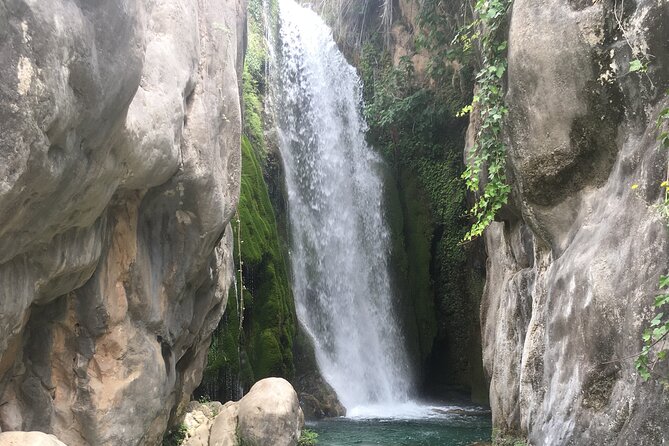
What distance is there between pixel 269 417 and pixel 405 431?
15.0ft

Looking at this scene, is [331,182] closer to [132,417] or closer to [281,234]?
[281,234]

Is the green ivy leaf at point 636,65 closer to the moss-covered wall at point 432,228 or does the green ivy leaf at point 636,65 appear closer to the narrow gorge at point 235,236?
the narrow gorge at point 235,236

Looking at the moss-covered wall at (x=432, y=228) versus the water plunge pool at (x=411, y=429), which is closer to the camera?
the water plunge pool at (x=411, y=429)

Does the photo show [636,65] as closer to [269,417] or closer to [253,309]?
[269,417]

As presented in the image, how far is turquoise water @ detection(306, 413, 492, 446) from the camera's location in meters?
12.0

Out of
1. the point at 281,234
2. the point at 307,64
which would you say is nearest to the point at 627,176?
the point at 281,234

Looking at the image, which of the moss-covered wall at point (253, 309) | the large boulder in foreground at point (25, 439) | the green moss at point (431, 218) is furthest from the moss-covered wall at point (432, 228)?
the large boulder in foreground at point (25, 439)

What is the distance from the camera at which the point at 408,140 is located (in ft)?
64.1

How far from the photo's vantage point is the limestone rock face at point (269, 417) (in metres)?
9.32

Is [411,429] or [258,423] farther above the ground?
[258,423]

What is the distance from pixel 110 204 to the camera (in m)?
7.09

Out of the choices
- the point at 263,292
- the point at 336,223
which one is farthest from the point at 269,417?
the point at 336,223

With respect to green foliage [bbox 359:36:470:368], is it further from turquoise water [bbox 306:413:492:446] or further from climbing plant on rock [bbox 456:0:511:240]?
climbing plant on rock [bbox 456:0:511:240]

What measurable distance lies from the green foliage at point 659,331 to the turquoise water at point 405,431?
7.75 metres
